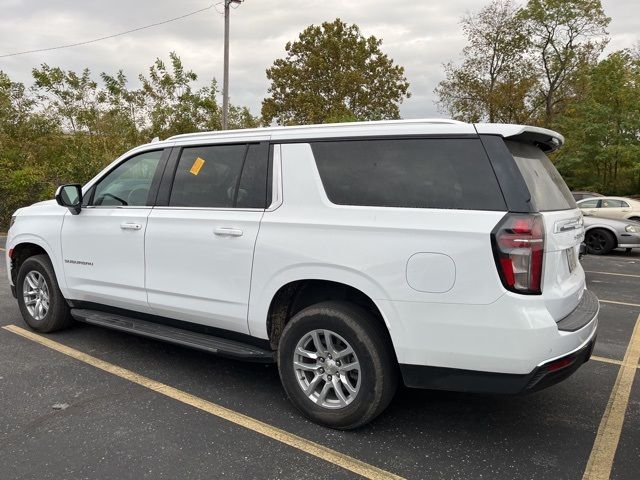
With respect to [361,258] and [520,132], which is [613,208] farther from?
[361,258]

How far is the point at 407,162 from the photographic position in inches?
115

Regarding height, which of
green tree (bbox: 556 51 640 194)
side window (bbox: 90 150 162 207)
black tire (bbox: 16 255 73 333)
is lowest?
black tire (bbox: 16 255 73 333)

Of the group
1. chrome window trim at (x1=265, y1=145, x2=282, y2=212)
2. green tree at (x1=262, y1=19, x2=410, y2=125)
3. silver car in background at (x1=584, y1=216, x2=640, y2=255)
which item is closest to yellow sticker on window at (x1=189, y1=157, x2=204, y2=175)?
chrome window trim at (x1=265, y1=145, x2=282, y2=212)

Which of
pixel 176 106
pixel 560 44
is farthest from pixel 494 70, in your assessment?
pixel 176 106

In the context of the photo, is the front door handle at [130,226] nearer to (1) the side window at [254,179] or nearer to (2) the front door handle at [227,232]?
(2) the front door handle at [227,232]

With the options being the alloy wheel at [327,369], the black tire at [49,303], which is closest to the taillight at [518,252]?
the alloy wheel at [327,369]

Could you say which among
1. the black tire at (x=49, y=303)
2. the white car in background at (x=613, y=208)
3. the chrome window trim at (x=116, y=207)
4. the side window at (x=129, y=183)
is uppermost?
the side window at (x=129, y=183)

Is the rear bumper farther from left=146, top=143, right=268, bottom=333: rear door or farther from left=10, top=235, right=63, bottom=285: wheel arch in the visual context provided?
left=10, top=235, right=63, bottom=285: wheel arch

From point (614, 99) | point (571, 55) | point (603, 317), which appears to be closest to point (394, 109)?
point (571, 55)

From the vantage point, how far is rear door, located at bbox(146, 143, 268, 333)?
3.38 m

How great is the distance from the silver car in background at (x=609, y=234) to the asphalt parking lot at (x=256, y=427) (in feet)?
Result: 28.5

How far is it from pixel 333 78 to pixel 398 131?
97.6 feet

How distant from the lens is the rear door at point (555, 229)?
2.64 metres

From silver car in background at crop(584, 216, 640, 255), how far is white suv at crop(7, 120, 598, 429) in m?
10.2
